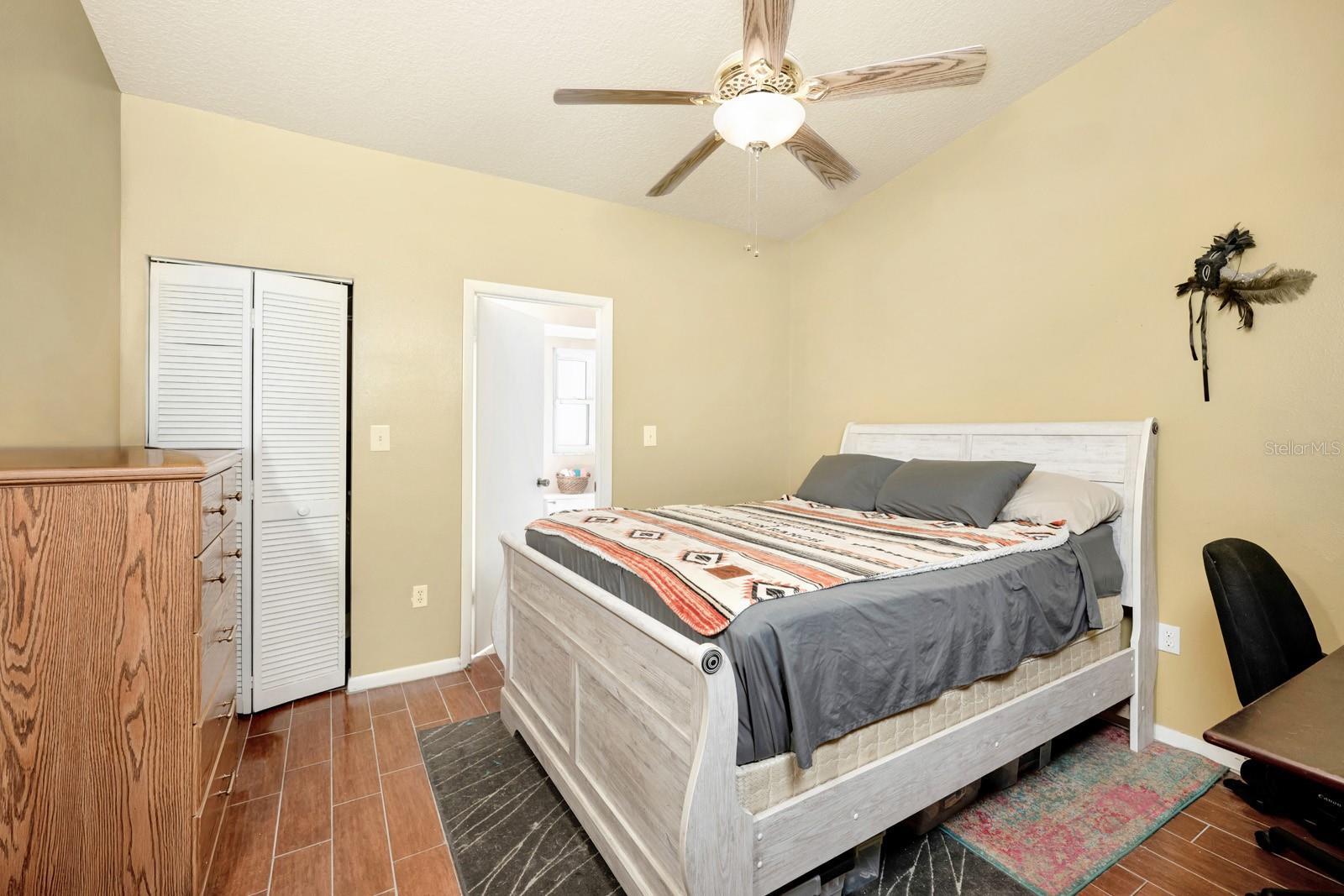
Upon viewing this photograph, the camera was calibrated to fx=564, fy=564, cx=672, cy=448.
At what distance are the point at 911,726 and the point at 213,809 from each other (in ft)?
6.22

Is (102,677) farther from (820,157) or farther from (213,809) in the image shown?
(820,157)

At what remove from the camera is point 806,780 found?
51.9 inches

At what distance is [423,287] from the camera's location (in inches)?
114

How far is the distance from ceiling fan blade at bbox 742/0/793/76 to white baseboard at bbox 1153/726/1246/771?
268cm

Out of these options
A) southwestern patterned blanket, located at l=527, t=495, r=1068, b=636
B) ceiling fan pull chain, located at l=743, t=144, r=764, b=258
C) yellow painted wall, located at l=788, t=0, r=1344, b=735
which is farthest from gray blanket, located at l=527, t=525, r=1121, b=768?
ceiling fan pull chain, located at l=743, t=144, r=764, b=258

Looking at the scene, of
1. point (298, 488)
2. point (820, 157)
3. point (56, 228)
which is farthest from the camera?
point (298, 488)

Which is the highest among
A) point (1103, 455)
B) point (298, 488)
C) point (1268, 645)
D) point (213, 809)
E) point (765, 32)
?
point (765, 32)

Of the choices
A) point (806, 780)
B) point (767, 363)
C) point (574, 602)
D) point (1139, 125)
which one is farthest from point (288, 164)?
point (1139, 125)

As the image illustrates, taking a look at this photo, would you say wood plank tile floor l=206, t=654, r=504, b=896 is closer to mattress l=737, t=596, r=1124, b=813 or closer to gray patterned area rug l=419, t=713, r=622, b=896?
gray patterned area rug l=419, t=713, r=622, b=896

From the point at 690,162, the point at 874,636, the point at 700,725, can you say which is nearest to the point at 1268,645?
the point at 874,636

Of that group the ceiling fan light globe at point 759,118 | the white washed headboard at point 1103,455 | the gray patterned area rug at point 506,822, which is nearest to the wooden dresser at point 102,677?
the gray patterned area rug at point 506,822

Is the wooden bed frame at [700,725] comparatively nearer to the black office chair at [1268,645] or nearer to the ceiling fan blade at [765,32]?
the black office chair at [1268,645]

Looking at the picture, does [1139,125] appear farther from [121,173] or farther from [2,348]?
[121,173]

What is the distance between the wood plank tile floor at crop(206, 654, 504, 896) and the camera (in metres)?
1.56
